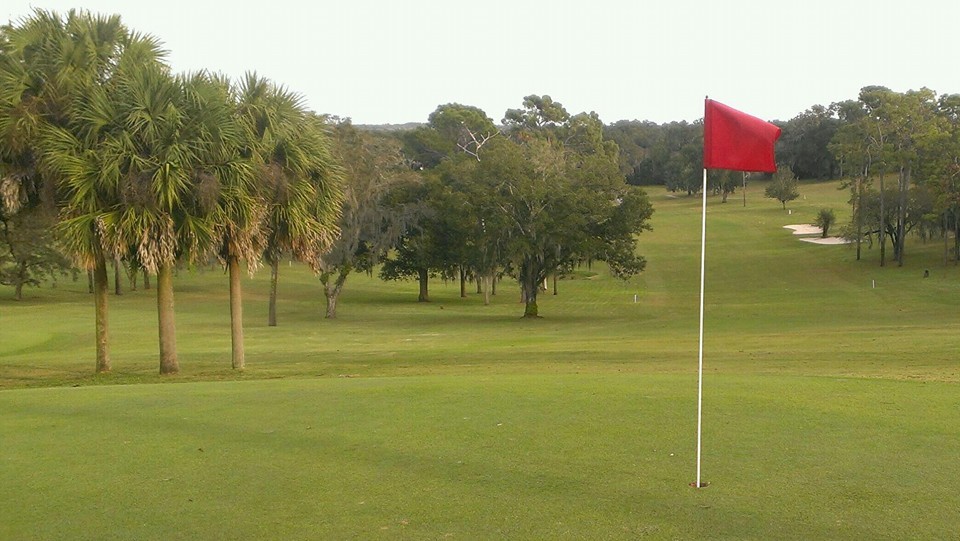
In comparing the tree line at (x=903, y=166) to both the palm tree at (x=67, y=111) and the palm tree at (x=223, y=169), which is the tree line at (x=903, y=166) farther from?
the palm tree at (x=67, y=111)

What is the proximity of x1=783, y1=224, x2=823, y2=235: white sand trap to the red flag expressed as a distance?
3483 inches

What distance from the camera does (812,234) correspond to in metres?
91.8

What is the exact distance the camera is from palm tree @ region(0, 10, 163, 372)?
20.2 meters

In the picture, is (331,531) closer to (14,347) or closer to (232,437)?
(232,437)

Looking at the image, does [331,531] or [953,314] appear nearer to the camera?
[331,531]

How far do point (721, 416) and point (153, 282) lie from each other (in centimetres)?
7537

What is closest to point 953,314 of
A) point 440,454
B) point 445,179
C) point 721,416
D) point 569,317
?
point 569,317

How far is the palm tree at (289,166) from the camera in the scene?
2269cm

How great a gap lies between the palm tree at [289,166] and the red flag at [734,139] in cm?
1553

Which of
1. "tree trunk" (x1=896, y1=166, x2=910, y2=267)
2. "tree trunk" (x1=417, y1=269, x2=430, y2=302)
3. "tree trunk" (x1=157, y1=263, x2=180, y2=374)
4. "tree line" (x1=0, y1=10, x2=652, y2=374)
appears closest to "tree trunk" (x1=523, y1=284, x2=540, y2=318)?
"tree trunk" (x1=417, y1=269, x2=430, y2=302)

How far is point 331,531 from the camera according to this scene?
7004 millimetres

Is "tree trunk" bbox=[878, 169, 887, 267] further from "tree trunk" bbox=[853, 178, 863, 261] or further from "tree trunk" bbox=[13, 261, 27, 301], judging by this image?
"tree trunk" bbox=[13, 261, 27, 301]

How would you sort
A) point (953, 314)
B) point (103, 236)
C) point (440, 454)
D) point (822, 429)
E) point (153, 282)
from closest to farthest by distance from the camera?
point (440, 454)
point (822, 429)
point (103, 236)
point (953, 314)
point (153, 282)

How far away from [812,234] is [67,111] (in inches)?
3247
